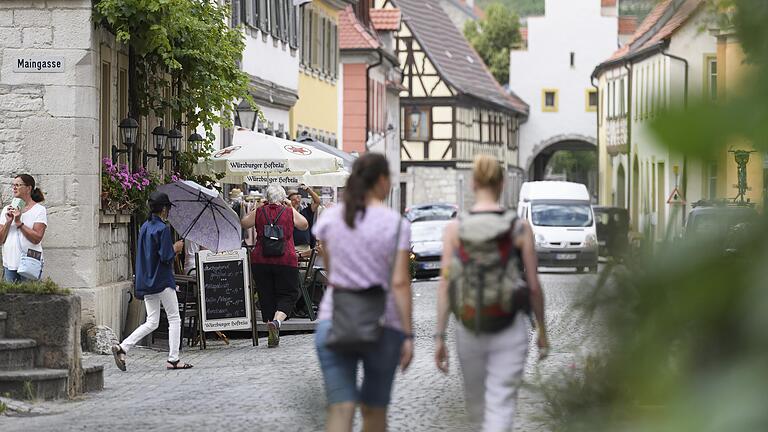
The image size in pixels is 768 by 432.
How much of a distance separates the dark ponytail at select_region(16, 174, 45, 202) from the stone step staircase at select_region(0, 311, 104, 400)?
95.9 inches

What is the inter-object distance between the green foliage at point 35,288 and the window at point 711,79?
10.3 meters

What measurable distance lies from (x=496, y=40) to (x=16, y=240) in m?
77.9

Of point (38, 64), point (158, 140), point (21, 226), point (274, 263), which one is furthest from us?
point (158, 140)

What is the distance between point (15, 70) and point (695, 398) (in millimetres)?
14197

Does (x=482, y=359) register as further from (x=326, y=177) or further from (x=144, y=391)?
(x=326, y=177)

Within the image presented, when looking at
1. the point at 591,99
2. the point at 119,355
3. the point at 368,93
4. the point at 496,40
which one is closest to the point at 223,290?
the point at 119,355

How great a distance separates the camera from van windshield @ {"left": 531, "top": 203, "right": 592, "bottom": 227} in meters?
37.1

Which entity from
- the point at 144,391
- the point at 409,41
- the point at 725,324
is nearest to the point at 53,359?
the point at 144,391

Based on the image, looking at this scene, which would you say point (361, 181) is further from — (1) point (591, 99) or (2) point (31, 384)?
(1) point (591, 99)

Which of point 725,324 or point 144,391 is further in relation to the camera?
point 144,391

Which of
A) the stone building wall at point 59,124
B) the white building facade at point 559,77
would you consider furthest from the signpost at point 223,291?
the white building facade at point 559,77

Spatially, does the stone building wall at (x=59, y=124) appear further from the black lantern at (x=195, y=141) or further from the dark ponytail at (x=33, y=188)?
the black lantern at (x=195, y=141)

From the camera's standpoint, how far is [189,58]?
54.9 feet

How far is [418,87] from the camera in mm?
62469
